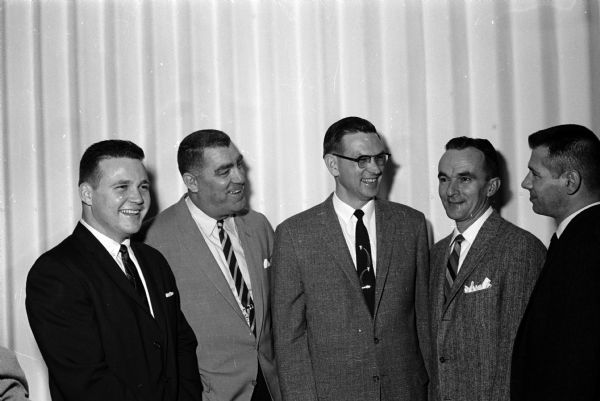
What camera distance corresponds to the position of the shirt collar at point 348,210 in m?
2.87

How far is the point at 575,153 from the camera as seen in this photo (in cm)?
242

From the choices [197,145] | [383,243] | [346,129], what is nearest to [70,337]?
[197,145]

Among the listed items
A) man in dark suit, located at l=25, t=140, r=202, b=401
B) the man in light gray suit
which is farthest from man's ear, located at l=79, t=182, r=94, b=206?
the man in light gray suit

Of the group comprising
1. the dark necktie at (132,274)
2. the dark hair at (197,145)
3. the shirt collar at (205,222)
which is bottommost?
the dark necktie at (132,274)

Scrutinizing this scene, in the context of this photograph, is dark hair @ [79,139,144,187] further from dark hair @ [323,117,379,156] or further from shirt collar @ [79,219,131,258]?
dark hair @ [323,117,379,156]

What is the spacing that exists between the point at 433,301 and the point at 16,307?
85.0 inches

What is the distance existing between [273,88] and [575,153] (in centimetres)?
161

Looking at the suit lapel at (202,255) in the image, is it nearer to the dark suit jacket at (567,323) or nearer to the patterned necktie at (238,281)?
the patterned necktie at (238,281)

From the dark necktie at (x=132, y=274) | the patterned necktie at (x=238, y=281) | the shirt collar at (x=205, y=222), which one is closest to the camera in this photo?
the dark necktie at (x=132, y=274)

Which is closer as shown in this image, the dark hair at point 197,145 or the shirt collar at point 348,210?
the shirt collar at point 348,210

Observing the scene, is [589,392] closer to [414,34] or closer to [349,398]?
[349,398]

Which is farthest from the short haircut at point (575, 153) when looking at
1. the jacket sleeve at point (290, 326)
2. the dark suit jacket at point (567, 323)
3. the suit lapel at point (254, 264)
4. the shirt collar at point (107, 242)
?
the shirt collar at point (107, 242)

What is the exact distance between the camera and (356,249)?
2801mm

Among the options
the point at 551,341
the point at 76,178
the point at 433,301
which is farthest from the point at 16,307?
the point at 551,341
